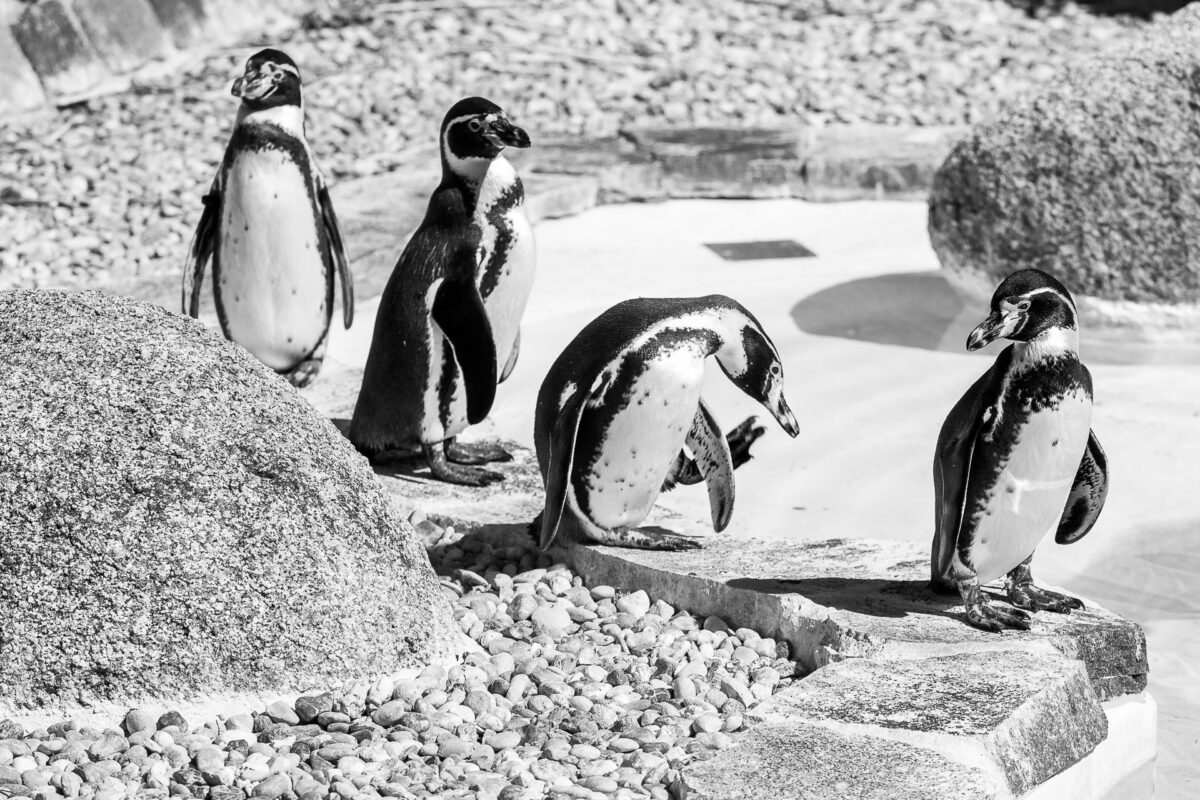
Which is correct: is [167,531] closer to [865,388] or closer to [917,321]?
[865,388]

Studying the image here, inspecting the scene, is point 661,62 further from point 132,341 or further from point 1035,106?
point 132,341

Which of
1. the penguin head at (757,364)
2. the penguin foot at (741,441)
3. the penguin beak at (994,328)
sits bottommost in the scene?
the penguin foot at (741,441)

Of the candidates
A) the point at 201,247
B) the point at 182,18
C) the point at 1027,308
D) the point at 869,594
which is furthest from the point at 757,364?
the point at 182,18

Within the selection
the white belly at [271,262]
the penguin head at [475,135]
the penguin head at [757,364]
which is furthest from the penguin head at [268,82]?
the penguin head at [757,364]

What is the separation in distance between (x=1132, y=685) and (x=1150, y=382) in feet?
10.7

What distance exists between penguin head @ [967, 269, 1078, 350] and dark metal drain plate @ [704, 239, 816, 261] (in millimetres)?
5051

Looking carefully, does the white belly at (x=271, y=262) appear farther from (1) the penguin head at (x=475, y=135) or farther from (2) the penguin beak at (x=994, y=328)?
(2) the penguin beak at (x=994, y=328)

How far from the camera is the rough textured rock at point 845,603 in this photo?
3.95m

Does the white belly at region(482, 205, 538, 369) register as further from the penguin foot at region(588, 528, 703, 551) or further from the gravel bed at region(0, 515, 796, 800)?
the gravel bed at region(0, 515, 796, 800)

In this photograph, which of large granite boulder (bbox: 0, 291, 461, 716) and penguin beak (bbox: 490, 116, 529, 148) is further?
penguin beak (bbox: 490, 116, 529, 148)

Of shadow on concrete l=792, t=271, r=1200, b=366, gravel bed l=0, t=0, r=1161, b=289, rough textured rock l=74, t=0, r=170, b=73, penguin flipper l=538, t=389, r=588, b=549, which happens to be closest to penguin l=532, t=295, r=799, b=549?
penguin flipper l=538, t=389, r=588, b=549

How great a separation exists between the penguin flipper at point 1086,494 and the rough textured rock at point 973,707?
2.10 ft

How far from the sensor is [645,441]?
4.41m

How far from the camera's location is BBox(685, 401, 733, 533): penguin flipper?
182 inches
